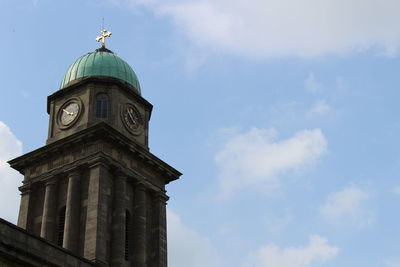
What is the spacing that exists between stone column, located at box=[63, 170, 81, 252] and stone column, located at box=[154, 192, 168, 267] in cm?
656

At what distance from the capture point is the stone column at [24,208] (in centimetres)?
4931

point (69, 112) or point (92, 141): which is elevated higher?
point (69, 112)

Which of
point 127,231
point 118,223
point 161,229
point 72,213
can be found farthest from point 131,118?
point 72,213

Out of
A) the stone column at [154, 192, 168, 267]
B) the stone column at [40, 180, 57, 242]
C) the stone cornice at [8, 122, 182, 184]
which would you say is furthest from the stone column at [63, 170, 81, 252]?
the stone column at [154, 192, 168, 267]

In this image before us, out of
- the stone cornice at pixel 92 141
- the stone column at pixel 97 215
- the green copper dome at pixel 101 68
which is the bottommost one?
the stone column at pixel 97 215

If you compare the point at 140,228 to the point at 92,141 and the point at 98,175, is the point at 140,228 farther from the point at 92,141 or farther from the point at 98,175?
the point at 92,141

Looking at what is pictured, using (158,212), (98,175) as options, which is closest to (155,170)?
(158,212)

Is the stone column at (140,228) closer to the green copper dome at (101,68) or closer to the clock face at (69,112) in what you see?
the clock face at (69,112)

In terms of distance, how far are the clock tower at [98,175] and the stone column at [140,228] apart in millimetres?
70

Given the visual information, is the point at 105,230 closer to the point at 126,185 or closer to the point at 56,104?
the point at 126,185

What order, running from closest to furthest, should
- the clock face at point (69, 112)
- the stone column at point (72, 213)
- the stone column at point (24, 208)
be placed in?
the stone column at point (72, 213), the stone column at point (24, 208), the clock face at point (69, 112)

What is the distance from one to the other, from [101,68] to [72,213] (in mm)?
12917

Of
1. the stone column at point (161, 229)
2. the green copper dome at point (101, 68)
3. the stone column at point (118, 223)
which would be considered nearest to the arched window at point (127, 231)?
the stone column at point (118, 223)

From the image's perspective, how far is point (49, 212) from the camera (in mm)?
48469
